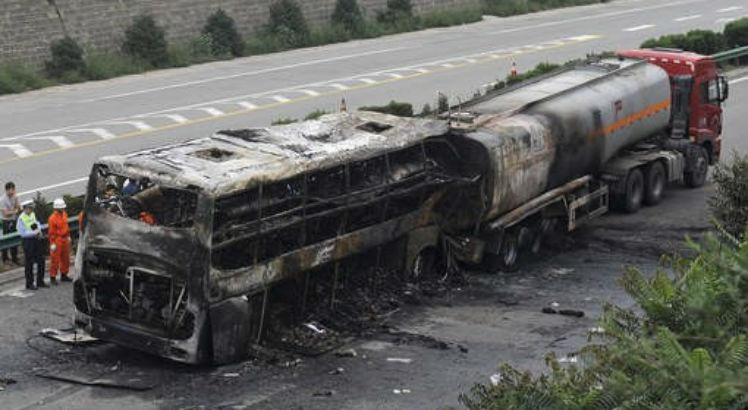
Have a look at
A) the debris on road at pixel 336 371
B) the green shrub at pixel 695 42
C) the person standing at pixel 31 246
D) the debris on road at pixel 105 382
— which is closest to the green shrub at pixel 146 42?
the green shrub at pixel 695 42

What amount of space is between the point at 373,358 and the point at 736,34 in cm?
2663

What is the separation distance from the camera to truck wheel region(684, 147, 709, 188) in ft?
81.4

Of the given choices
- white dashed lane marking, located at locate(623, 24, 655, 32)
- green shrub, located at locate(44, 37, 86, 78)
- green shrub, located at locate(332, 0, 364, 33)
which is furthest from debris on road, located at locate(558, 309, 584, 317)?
white dashed lane marking, located at locate(623, 24, 655, 32)

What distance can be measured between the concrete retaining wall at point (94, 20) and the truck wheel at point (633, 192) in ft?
66.5

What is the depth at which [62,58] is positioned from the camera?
119ft

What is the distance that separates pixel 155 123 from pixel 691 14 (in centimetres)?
3007

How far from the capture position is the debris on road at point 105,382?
46.1 ft

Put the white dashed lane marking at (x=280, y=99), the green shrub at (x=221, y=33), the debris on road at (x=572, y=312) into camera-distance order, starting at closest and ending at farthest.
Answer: the debris on road at (x=572, y=312)
the white dashed lane marking at (x=280, y=99)
the green shrub at (x=221, y=33)

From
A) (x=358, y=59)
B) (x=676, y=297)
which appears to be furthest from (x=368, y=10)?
(x=676, y=297)

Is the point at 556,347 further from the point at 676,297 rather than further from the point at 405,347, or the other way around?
the point at 676,297

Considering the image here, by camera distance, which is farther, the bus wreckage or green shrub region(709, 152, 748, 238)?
green shrub region(709, 152, 748, 238)

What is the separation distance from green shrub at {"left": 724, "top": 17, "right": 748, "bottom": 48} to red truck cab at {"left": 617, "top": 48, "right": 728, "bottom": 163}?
1315 centimetres

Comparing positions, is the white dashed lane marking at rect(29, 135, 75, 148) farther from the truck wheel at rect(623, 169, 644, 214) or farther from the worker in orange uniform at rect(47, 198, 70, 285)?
the truck wheel at rect(623, 169, 644, 214)

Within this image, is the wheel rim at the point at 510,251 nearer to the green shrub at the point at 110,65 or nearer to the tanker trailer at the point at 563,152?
the tanker trailer at the point at 563,152
